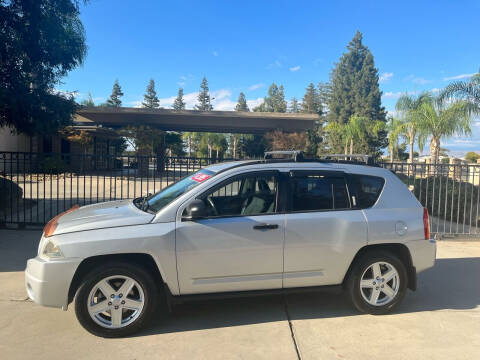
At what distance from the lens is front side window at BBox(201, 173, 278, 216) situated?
4.07 metres

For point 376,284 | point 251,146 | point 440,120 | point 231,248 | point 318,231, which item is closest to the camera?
point 231,248

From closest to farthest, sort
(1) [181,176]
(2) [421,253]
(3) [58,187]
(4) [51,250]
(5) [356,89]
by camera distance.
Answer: (4) [51,250] → (2) [421,253] → (3) [58,187] → (1) [181,176] → (5) [356,89]

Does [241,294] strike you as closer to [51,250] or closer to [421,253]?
[51,250]

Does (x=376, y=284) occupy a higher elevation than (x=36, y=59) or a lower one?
lower

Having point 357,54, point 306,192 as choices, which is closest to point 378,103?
point 357,54

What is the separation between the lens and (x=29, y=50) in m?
8.75

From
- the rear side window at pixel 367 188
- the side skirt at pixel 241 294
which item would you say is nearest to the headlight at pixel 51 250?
the side skirt at pixel 241 294

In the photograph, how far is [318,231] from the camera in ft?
13.4

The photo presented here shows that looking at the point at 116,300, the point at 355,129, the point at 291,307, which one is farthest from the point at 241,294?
the point at 355,129

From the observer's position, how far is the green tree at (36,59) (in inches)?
332

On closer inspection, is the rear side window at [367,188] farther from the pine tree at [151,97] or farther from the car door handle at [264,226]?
the pine tree at [151,97]

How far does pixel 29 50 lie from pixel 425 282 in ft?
31.0

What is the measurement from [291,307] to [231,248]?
127cm

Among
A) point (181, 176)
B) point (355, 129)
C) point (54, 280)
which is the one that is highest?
point (355, 129)
